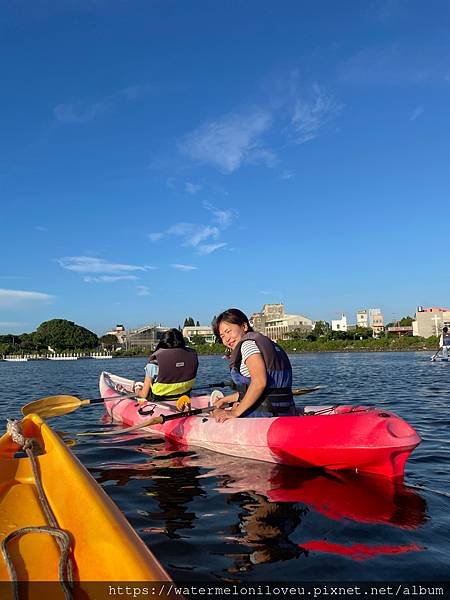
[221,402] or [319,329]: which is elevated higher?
[319,329]

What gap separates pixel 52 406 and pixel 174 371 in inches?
85.6

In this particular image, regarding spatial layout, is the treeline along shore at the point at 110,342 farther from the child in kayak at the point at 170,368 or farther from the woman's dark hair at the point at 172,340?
the woman's dark hair at the point at 172,340

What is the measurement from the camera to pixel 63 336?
12288cm

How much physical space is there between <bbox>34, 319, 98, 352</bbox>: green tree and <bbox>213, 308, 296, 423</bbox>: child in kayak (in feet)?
404

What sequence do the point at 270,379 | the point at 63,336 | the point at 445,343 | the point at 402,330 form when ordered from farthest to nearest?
the point at 63,336, the point at 402,330, the point at 445,343, the point at 270,379

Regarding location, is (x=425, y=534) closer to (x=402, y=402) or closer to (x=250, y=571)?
(x=250, y=571)

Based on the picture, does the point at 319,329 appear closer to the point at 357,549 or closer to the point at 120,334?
the point at 120,334

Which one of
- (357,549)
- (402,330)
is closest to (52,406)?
(357,549)

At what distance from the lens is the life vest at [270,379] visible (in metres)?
5.64

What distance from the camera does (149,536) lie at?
12.0 ft

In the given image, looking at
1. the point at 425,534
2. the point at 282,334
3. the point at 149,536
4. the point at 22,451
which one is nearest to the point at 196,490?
the point at 149,536

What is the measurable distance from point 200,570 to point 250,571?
0.33 metres

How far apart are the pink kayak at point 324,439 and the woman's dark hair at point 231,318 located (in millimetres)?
1198

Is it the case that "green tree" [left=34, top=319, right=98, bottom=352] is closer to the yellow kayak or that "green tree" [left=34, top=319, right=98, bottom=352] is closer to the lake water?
the lake water
